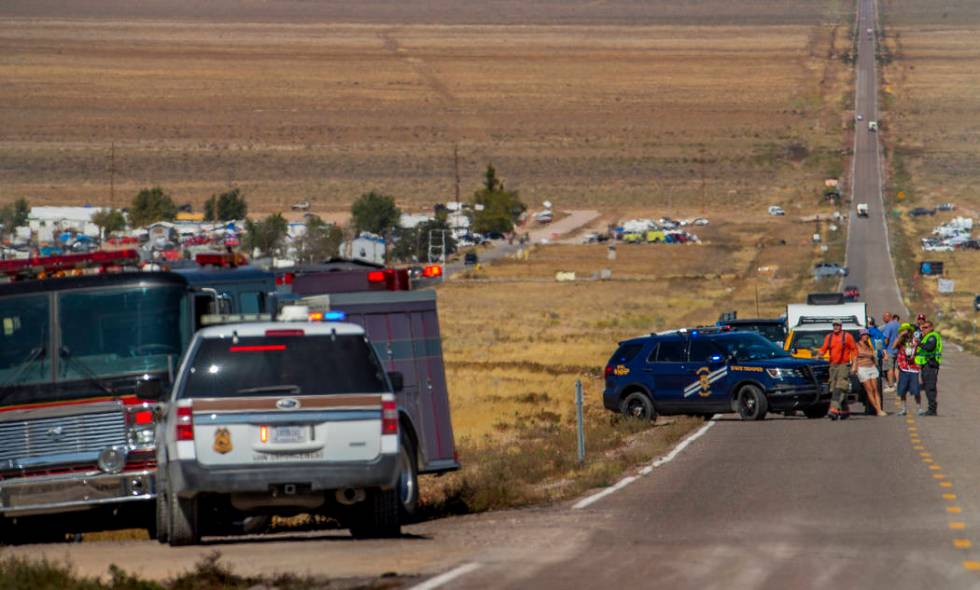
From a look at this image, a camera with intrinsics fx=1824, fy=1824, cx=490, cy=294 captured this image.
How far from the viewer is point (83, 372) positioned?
52.9 feet

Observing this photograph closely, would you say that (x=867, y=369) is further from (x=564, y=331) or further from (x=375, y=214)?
(x=375, y=214)

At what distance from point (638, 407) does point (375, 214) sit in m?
96.8

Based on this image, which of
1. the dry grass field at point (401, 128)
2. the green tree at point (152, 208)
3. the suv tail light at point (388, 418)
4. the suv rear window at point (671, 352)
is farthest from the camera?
the dry grass field at point (401, 128)

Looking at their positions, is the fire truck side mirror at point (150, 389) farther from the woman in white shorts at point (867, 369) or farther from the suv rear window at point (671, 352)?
the woman in white shorts at point (867, 369)

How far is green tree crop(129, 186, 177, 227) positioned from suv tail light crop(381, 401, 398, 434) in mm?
105335

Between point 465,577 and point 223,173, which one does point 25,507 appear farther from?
point 223,173

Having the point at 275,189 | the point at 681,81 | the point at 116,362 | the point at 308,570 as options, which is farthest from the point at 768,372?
the point at 681,81

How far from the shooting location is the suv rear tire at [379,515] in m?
14.8

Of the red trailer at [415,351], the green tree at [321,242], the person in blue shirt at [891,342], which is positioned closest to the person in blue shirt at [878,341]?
the person in blue shirt at [891,342]

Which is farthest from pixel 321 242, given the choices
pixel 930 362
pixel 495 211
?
pixel 495 211

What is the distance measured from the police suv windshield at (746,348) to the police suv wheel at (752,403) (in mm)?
530

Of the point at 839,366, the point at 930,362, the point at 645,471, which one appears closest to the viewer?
the point at 645,471

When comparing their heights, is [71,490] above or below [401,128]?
below

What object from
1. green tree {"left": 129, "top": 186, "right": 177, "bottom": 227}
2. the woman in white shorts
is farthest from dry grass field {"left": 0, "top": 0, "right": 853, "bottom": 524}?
the woman in white shorts
